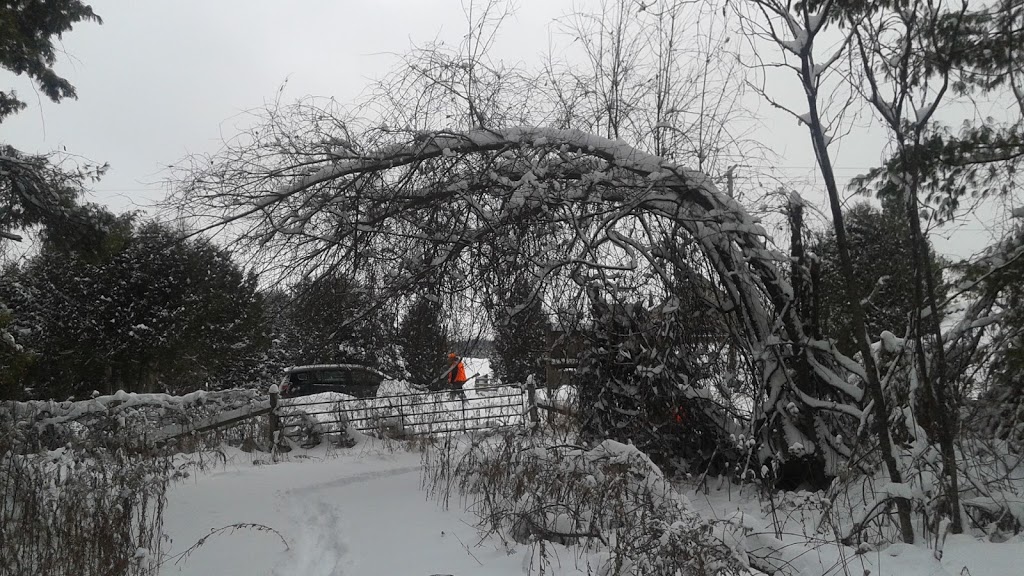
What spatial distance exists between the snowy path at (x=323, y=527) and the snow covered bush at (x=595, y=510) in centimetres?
26

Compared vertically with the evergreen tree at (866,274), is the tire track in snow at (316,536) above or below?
below

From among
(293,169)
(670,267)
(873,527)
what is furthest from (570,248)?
(873,527)

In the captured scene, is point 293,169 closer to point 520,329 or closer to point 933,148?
point 520,329

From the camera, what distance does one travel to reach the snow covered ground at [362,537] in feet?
12.5

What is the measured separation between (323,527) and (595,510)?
224 centimetres

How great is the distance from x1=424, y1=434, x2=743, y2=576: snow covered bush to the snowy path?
259 millimetres

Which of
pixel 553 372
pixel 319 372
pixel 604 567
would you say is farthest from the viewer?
pixel 319 372

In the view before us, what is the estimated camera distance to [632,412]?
7258 mm

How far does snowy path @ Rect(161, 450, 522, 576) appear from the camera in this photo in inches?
172

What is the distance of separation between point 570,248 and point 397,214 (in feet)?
5.40

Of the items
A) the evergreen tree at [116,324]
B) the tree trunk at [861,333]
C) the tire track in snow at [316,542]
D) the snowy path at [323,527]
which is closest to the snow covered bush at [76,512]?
the snowy path at [323,527]

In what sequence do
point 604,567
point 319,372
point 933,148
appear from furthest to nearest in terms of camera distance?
point 319,372, point 933,148, point 604,567

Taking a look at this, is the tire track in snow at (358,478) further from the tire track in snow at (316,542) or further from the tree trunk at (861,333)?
the tree trunk at (861,333)

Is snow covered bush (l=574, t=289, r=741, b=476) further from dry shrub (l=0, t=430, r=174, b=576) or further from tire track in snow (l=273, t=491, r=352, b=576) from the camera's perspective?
dry shrub (l=0, t=430, r=174, b=576)
